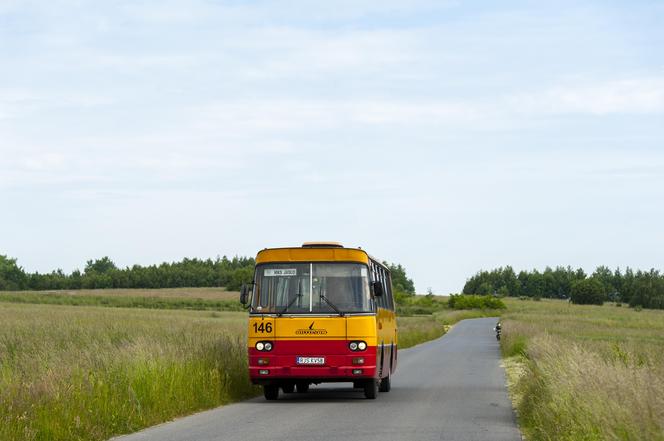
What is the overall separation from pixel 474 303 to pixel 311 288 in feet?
572

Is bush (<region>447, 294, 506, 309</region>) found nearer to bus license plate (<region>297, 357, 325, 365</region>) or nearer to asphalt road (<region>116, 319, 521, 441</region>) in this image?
asphalt road (<region>116, 319, 521, 441</region>)

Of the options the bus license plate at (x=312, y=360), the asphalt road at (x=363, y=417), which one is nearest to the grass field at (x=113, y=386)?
the asphalt road at (x=363, y=417)

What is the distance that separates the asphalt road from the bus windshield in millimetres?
1782

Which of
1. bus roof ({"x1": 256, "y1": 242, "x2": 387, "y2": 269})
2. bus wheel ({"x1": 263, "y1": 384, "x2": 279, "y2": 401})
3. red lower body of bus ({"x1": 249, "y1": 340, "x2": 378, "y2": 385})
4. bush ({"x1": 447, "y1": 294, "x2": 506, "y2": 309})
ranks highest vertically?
bush ({"x1": 447, "y1": 294, "x2": 506, "y2": 309})

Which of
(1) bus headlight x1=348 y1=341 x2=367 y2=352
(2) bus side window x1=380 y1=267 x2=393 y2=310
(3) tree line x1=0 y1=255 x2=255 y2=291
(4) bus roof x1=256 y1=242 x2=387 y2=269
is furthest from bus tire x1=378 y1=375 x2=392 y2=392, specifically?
(3) tree line x1=0 y1=255 x2=255 y2=291

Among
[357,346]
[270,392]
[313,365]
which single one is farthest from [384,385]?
[313,365]

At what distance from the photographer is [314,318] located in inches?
752

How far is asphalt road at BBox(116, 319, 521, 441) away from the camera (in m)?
13.5

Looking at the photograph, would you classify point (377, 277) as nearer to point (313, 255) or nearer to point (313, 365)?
point (313, 255)

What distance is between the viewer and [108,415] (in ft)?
46.0

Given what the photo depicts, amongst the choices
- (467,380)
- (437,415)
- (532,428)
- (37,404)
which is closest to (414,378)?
(467,380)

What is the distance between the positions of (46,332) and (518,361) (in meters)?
17.4

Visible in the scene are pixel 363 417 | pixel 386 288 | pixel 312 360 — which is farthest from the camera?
pixel 386 288

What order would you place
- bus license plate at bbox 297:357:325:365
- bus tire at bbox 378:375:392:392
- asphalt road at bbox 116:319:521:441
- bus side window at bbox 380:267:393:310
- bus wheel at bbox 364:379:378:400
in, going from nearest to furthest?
asphalt road at bbox 116:319:521:441, bus license plate at bbox 297:357:325:365, bus wheel at bbox 364:379:378:400, bus tire at bbox 378:375:392:392, bus side window at bbox 380:267:393:310
